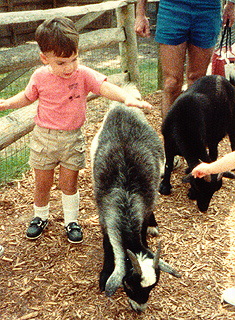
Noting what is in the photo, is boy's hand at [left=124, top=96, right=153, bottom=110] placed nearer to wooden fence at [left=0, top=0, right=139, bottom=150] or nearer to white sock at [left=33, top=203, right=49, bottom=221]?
white sock at [left=33, top=203, right=49, bottom=221]

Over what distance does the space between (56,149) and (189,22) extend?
256cm

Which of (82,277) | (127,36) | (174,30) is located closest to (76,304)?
(82,277)

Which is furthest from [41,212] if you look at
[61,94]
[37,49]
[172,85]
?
[172,85]

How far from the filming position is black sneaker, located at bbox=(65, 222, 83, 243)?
406 centimetres

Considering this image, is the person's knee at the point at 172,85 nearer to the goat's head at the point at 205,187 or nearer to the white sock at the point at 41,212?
the goat's head at the point at 205,187

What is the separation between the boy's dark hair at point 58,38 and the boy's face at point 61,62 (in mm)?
47

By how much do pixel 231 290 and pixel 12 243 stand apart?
2.20 m

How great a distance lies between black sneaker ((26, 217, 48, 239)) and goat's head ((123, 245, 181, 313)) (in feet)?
4.47

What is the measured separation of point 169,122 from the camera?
507cm

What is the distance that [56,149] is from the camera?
375 cm

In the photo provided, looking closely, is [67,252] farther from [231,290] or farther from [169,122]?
[169,122]

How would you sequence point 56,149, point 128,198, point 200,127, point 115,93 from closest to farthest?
point 128,198 → point 115,93 → point 56,149 → point 200,127

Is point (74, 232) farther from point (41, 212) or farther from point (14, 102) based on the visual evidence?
point (14, 102)

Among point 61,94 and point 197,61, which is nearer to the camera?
point 61,94
